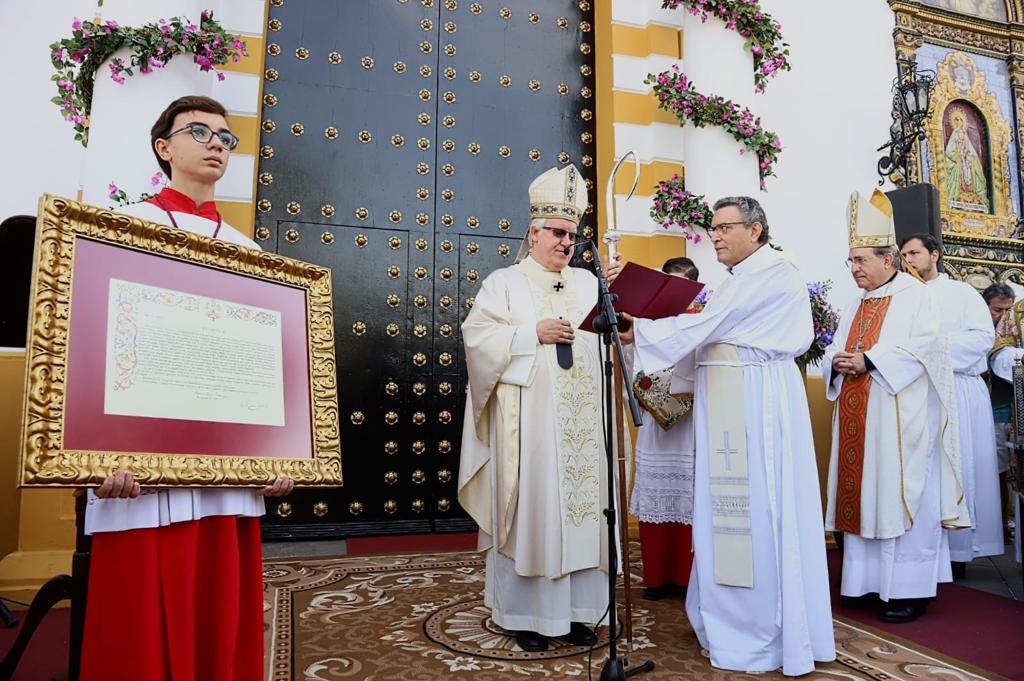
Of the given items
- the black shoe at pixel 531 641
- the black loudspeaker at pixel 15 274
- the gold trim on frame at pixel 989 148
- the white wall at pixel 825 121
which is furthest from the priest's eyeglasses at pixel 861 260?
the gold trim on frame at pixel 989 148

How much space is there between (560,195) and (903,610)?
9.72ft

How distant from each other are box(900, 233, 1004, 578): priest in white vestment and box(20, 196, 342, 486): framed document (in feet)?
16.4

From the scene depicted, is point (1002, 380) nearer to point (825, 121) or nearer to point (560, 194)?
point (825, 121)

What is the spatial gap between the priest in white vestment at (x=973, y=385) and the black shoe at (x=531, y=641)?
150 inches

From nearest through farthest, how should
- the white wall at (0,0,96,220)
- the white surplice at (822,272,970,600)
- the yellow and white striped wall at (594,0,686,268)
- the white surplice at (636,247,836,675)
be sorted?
the white surplice at (636,247,836,675), the white surplice at (822,272,970,600), the white wall at (0,0,96,220), the yellow and white striped wall at (594,0,686,268)

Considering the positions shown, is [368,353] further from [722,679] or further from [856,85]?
[856,85]

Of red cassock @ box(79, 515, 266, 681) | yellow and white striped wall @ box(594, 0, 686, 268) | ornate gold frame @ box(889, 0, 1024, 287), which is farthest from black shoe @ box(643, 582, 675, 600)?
ornate gold frame @ box(889, 0, 1024, 287)

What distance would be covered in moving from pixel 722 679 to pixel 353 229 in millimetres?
4255

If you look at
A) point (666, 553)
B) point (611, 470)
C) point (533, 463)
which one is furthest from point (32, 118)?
point (666, 553)

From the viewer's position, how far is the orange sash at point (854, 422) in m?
4.20

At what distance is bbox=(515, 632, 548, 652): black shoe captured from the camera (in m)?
3.24

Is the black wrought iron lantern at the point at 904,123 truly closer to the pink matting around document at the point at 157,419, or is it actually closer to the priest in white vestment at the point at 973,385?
the priest in white vestment at the point at 973,385

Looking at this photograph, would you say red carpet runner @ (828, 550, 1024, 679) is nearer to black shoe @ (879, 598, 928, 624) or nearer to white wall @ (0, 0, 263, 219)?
black shoe @ (879, 598, 928, 624)

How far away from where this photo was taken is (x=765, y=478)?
3.25 meters
